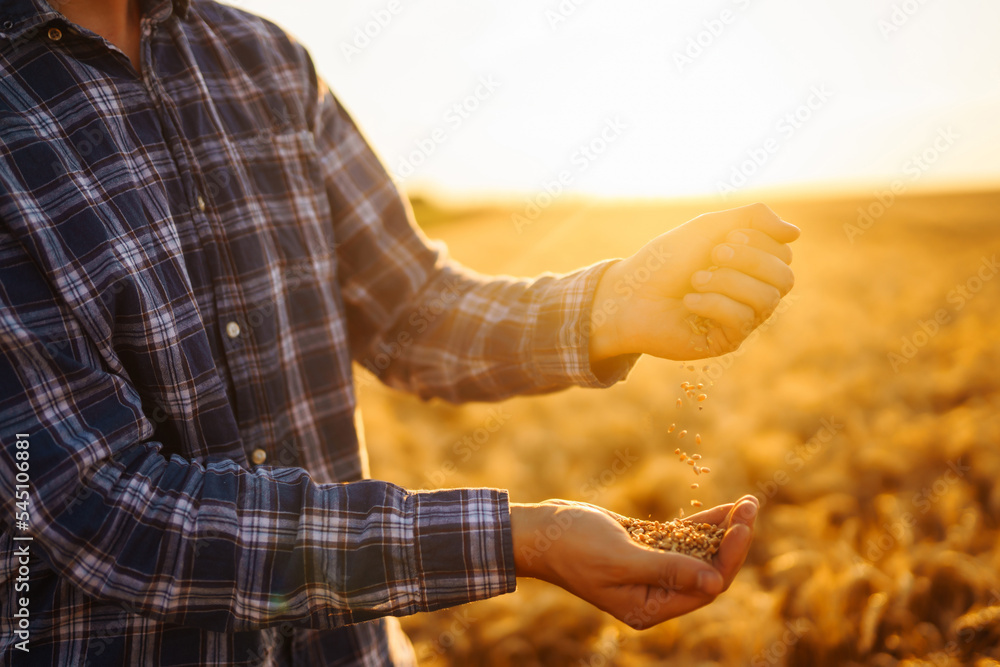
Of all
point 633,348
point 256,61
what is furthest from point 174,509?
point 256,61

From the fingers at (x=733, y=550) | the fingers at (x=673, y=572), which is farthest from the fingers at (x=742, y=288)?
the fingers at (x=673, y=572)

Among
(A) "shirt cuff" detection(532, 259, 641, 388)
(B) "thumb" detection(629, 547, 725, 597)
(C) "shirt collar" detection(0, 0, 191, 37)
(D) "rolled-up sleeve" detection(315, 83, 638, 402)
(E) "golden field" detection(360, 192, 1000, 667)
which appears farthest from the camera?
(E) "golden field" detection(360, 192, 1000, 667)

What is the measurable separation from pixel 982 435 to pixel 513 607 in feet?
9.16

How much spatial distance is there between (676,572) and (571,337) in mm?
637

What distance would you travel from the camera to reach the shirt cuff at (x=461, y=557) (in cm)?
117

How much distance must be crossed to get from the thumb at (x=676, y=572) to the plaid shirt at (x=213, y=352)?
240mm

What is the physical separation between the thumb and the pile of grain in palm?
124mm

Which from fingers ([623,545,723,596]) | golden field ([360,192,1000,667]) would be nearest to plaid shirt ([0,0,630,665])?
fingers ([623,545,723,596])

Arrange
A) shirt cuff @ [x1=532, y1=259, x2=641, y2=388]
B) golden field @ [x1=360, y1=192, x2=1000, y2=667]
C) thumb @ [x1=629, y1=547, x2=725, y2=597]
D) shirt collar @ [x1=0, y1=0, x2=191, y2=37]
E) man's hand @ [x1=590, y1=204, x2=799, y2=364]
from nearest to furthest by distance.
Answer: thumb @ [x1=629, y1=547, x2=725, y2=597]
shirt collar @ [x1=0, y1=0, x2=191, y2=37]
man's hand @ [x1=590, y1=204, x2=799, y2=364]
shirt cuff @ [x1=532, y1=259, x2=641, y2=388]
golden field @ [x1=360, y1=192, x2=1000, y2=667]

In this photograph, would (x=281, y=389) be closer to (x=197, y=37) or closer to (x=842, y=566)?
(x=197, y=37)

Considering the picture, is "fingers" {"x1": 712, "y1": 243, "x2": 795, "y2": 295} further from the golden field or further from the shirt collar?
the shirt collar

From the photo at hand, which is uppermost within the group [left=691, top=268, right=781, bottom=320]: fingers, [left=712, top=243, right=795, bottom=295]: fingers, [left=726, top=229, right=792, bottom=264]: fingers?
[left=726, top=229, right=792, bottom=264]: fingers

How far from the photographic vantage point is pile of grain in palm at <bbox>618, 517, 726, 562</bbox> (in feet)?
4.13

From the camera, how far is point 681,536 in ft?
4.34
